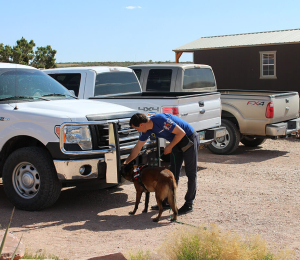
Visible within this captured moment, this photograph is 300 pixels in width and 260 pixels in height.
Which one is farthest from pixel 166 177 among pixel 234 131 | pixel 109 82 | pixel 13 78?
pixel 234 131

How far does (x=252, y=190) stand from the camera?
680cm

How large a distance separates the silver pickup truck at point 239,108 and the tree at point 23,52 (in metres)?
25.8

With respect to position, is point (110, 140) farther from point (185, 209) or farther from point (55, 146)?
point (185, 209)

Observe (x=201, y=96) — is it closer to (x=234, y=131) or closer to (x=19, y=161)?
(x=234, y=131)

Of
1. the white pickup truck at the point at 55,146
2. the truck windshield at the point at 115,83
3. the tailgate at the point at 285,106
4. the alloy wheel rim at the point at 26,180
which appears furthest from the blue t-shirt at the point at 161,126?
the tailgate at the point at 285,106

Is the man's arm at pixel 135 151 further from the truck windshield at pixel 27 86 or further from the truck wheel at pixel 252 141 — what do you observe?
the truck wheel at pixel 252 141

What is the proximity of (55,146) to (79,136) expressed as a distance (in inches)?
12.9

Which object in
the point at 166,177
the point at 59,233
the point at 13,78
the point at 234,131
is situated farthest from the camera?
the point at 234,131

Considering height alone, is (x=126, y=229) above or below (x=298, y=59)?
below

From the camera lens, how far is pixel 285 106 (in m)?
9.88

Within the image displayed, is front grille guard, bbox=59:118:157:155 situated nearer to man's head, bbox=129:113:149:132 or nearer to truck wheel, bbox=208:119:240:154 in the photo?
man's head, bbox=129:113:149:132

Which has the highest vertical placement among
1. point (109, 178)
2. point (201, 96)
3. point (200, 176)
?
point (201, 96)

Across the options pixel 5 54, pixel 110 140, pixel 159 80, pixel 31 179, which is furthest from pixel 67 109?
pixel 5 54

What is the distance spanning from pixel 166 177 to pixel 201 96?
10.4 ft
